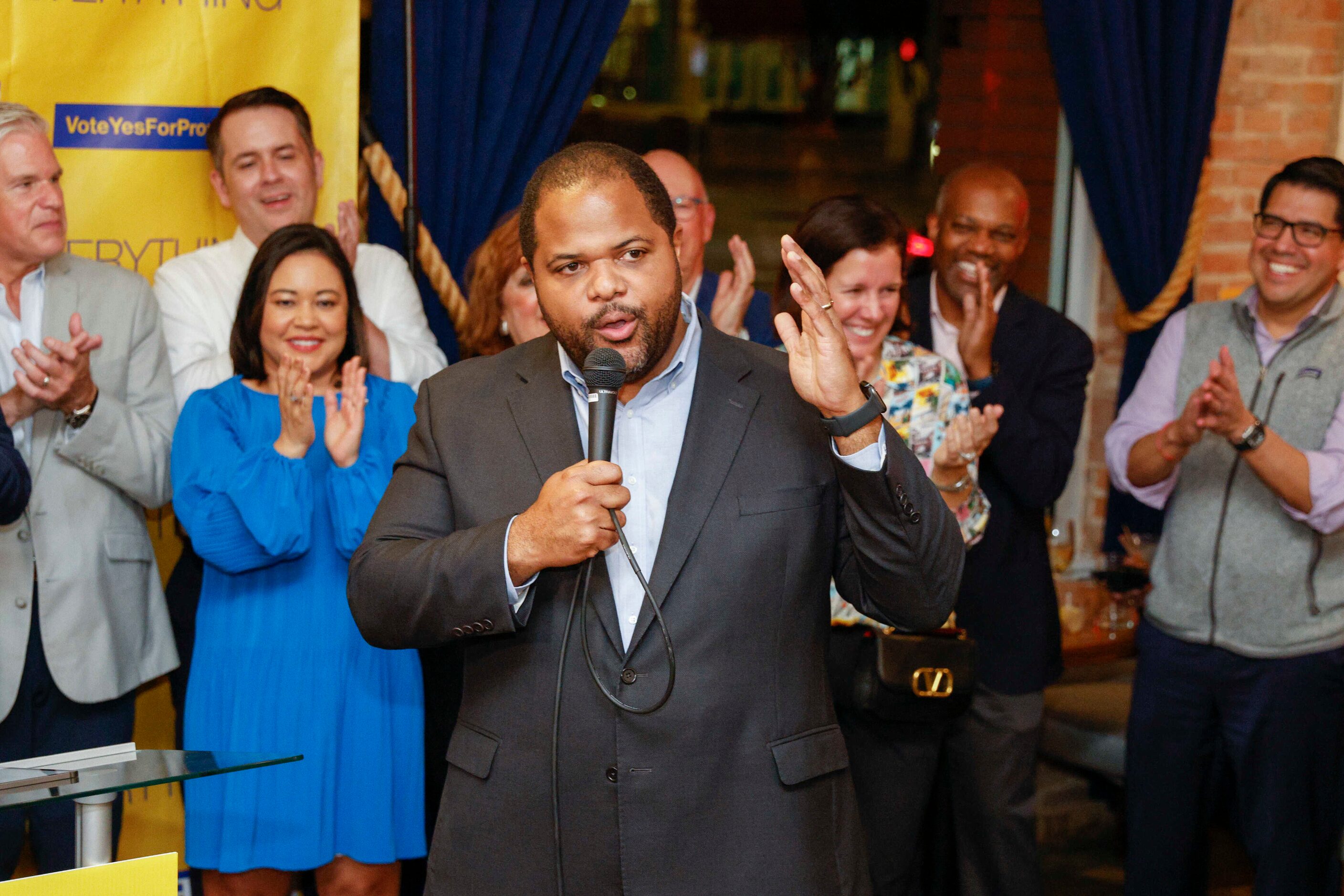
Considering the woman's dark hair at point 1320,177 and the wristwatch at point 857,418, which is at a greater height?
the woman's dark hair at point 1320,177

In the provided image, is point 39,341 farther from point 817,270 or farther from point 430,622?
point 817,270

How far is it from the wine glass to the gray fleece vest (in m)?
0.93

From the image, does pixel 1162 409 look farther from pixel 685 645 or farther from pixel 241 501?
pixel 241 501

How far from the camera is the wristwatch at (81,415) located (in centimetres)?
262

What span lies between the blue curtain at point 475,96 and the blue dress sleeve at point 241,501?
3.57ft

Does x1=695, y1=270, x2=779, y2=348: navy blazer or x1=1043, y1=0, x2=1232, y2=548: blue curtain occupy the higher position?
A: x1=1043, y1=0, x2=1232, y2=548: blue curtain

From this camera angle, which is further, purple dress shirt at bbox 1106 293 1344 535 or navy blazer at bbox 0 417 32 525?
purple dress shirt at bbox 1106 293 1344 535

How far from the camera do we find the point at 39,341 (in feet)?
9.08

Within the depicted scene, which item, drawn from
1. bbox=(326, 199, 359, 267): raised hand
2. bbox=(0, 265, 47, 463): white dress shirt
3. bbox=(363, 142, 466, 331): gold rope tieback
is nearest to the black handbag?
bbox=(363, 142, 466, 331): gold rope tieback

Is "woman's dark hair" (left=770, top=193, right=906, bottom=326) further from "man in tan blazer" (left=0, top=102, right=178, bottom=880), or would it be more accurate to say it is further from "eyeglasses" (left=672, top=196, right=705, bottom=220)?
"man in tan blazer" (left=0, top=102, right=178, bottom=880)

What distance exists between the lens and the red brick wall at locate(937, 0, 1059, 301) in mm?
4637

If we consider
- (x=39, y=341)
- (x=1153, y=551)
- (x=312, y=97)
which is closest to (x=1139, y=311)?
(x=1153, y=551)

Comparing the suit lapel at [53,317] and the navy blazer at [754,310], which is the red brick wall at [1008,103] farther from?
the suit lapel at [53,317]

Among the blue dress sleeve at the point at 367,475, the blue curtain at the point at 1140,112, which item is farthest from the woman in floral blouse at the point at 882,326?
the blue curtain at the point at 1140,112
